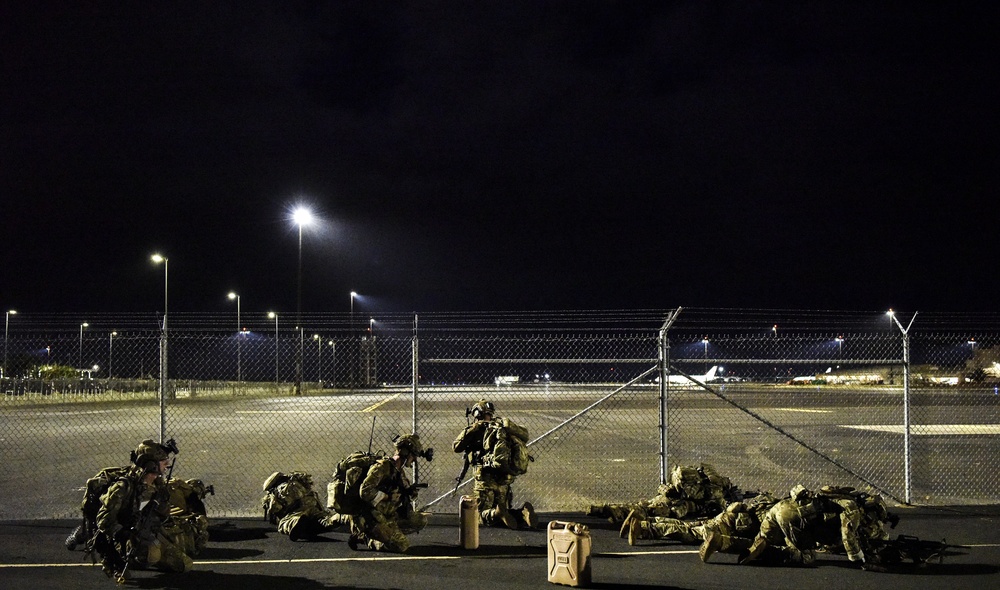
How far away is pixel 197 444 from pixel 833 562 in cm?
1508

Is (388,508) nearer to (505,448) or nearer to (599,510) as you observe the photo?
(505,448)

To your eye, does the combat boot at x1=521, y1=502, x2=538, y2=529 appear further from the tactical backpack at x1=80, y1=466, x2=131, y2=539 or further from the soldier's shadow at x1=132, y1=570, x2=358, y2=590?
the tactical backpack at x1=80, y1=466, x2=131, y2=539

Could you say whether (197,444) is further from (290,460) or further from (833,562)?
(833,562)

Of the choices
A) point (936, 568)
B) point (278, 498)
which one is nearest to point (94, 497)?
point (278, 498)

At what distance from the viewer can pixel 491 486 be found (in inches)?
362

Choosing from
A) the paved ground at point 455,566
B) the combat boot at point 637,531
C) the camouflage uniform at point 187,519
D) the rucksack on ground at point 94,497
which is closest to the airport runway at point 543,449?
the paved ground at point 455,566

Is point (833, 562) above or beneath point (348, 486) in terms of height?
beneath

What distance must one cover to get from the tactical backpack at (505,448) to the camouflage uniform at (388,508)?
1102mm

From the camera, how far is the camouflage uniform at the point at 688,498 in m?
9.02

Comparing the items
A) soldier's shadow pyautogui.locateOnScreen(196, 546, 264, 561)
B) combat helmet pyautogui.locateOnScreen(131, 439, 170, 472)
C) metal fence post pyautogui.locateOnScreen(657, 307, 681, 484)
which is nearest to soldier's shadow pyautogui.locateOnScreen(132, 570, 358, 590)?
soldier's shadow pyautogui.locateOnScreen(196, 546, 264, 561)

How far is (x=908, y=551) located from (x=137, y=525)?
735cm

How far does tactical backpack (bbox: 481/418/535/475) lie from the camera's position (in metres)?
9.13

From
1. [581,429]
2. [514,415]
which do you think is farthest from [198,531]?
[514,415]

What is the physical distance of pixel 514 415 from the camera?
2762 centimetres
